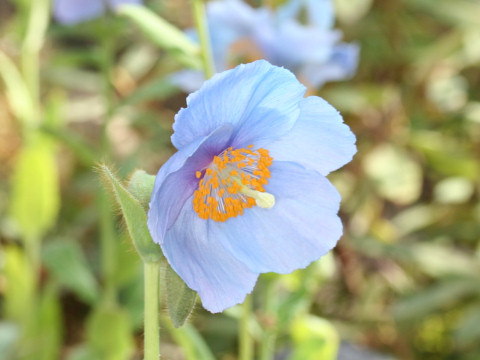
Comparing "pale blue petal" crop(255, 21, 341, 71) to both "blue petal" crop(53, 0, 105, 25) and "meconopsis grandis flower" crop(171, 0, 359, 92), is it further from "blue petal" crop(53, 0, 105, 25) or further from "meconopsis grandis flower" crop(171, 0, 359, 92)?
"blue petal" crop(53, 0, 105, 25)

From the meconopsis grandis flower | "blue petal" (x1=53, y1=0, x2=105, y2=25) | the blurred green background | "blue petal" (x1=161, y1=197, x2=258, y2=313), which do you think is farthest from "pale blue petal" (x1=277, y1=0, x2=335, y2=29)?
"blue petal" (x1=161, y1=197, x2=258, y2=313)

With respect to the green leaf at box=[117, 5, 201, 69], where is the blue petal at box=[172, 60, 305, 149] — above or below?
above

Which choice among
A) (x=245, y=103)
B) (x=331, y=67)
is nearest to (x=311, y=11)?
(x=331, y=67)

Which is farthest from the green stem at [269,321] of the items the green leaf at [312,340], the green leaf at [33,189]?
the green leaf at [33,189]

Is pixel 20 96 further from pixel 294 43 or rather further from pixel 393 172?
pixel 393 172

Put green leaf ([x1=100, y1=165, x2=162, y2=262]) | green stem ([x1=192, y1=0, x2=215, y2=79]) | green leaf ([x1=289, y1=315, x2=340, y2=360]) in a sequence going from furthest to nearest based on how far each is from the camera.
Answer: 1. green leaf ([x1=289, y1=315, x2=340, y2=360])
2. green stem ([x1=192, y1=0, x2=215, y2=79])
3. green leaf ([x1=100, y1=165, x2=162, y2=262])
